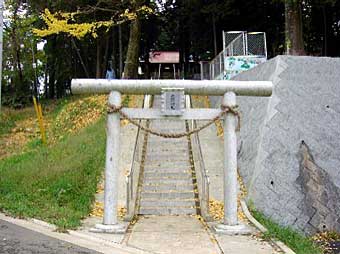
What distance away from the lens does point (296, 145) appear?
11.7 meters

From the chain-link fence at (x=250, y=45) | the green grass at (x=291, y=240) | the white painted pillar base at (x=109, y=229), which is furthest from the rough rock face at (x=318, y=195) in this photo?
the chain-link fence at (x=250, y=45)

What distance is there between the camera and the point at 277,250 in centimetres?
713

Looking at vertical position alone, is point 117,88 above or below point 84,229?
above

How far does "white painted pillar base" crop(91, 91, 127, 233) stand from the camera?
8059 mm

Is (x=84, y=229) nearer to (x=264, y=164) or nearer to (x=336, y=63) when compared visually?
(x=264, y=164)

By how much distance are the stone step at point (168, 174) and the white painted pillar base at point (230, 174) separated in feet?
10.6

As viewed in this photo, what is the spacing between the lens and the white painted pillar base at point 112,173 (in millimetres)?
8059

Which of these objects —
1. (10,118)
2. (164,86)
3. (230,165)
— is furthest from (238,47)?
(10,118)

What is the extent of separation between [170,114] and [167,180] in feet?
11.6

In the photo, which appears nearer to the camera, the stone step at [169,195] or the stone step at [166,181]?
the stone step at [169,195]

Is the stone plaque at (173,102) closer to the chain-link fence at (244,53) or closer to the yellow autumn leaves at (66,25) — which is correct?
the chain-link fence at (244,53)

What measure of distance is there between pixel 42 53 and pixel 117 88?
32748mm

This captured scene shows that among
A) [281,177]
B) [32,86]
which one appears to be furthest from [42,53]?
[281,177]

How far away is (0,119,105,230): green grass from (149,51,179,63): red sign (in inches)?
884
